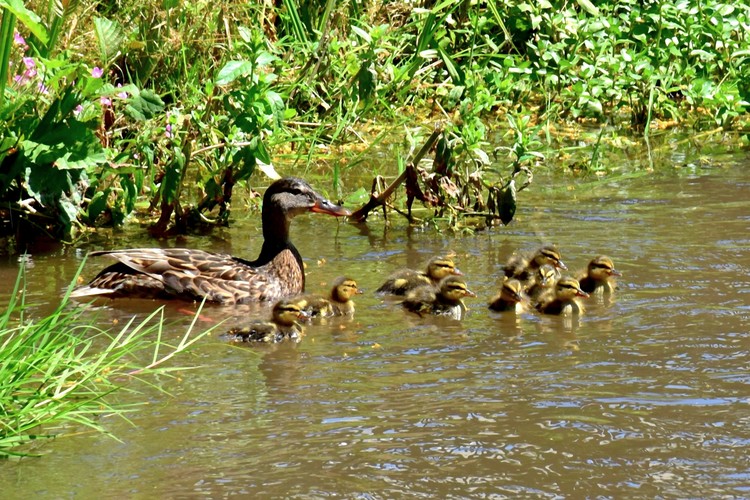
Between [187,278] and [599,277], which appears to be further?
[187,278]

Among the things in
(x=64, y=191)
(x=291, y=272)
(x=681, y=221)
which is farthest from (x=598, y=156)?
(x=64, y=191)

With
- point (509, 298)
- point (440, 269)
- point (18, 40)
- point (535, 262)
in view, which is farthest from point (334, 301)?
point (18, 40)

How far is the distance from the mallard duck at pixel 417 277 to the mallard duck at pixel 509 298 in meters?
0.37

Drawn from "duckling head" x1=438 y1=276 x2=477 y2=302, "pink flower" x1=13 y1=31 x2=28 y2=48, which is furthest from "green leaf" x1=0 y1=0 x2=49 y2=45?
"duckling head" x1=438 y1=276 x2=477 y2=302

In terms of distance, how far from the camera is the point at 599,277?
6.66 m

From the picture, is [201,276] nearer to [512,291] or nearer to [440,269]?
[440,269]

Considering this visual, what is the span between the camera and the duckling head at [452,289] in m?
6.34

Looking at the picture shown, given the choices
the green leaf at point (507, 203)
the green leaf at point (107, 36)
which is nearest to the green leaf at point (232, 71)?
the green leaf at point (107, 36)

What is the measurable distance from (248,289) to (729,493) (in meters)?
3.61

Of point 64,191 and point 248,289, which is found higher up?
point 64,191

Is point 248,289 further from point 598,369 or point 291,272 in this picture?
point 598,369

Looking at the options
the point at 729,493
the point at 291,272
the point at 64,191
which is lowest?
the point at 729,493

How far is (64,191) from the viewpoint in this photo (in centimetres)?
758

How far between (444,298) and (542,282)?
72 centimetres
